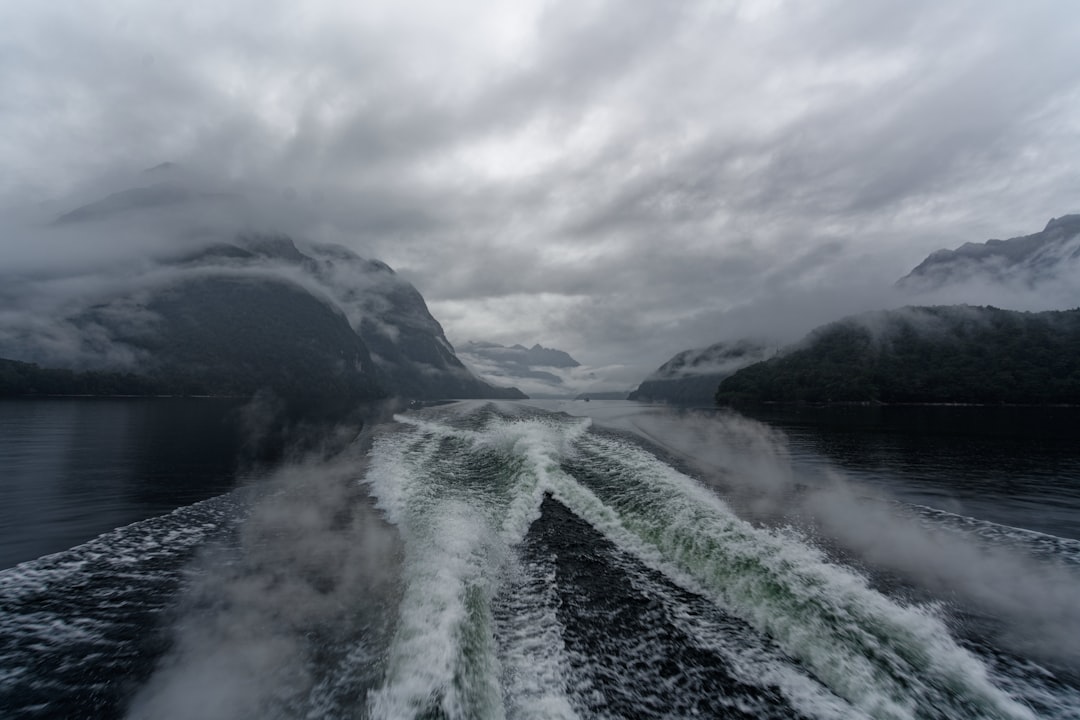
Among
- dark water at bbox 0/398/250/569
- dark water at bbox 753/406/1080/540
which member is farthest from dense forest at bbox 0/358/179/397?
dark water at bbox 753/406/1080/540

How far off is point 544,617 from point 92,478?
23380 mm

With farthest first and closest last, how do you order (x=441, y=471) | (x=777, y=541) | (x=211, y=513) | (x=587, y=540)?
(x=441, y=471) → (x=211, y=513) → (x=587, y=540) → (x=777, y=541)

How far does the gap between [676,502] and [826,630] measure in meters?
6.79

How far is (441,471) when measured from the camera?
21875 millimetres

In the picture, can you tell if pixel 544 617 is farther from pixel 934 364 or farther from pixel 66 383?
pixel 66 383

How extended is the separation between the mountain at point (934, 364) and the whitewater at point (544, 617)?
112 meters

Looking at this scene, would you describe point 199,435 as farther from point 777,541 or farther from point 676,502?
point 777,541

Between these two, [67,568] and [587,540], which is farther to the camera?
[587,540]

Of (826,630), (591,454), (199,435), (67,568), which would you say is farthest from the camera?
(199,435)

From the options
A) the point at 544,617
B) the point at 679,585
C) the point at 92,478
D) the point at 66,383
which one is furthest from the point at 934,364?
the point at 66,383

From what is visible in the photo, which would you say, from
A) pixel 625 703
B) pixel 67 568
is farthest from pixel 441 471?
pixel 625 703

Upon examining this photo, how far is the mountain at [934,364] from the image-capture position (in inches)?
3782

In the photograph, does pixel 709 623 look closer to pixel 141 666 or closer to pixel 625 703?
pixel 625 703

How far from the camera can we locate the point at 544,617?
28.7 feet
